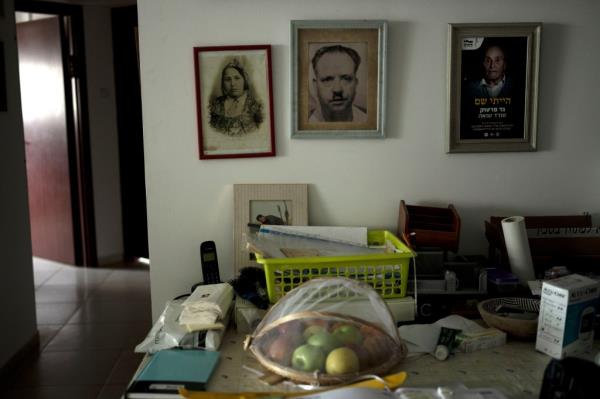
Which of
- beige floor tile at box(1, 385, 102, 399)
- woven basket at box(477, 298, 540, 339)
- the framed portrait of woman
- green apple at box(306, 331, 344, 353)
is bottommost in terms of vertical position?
beige floor tile at box(1, 385, 102, 399)

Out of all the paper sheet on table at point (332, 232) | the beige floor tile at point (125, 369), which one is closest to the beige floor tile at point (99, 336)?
the beige floor tile at point (125, 369)

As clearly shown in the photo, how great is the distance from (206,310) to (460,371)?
0.66 meters

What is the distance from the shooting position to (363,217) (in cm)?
208

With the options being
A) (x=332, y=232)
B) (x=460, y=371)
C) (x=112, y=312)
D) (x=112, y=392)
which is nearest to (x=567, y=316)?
(x=460, y=371)

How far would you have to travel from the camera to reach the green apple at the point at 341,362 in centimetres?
138

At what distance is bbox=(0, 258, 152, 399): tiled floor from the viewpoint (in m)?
2.72

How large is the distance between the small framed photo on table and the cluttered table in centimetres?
46

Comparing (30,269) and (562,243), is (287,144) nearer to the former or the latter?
(562,243)

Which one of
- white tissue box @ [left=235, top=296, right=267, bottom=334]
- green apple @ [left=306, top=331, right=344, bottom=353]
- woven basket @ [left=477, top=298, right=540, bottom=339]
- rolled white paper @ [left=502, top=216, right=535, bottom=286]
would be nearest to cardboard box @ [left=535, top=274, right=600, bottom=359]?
woven basket @ [left=477, top=298, right=540, bottom=339]

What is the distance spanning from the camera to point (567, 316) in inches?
58.6

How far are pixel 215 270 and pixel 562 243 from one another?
1.12 m

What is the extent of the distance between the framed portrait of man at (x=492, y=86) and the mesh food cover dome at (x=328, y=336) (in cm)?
74

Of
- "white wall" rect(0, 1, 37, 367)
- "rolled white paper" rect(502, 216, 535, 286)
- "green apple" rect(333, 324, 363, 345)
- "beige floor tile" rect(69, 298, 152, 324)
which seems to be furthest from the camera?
"beige floor tile" rect(69, 298, 152, 324)

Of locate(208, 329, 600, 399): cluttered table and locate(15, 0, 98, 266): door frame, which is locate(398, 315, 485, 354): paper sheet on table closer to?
locate(208, 329, 600, 399): cluttered table
